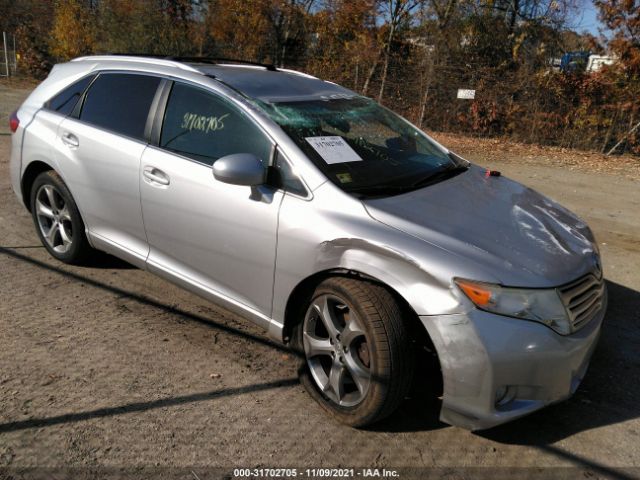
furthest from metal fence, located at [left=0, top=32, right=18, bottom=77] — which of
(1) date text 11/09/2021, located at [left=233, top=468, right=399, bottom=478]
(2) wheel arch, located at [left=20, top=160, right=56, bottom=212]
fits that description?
(1) date text 11/09/2021, located at [left=233, top=468, right=399, bottom=478]

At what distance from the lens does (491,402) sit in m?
2.47

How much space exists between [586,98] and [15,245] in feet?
43.1

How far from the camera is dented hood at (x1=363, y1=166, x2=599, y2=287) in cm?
259

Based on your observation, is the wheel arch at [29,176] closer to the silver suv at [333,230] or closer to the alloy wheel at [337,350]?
the silver suv at [333,230]

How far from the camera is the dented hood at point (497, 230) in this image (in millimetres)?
2586

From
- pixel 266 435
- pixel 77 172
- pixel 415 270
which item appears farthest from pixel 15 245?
pixel 415 270

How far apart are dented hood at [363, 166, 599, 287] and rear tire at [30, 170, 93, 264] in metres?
2.55

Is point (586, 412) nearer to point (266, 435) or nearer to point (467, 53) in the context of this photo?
point (266, 435)

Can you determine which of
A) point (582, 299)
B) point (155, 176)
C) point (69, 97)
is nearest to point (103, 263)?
point (69, 97)

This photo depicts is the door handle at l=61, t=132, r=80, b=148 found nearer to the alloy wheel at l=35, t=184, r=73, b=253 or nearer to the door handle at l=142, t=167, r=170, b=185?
the alloy wheel at l=35, t=184, r=73, b=253

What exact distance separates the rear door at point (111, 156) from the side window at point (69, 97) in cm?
9

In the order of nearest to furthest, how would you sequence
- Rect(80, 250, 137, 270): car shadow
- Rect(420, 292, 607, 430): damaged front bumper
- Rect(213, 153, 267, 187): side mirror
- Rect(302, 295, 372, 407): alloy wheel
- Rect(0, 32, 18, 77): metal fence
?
Rect(420, 292, 607, 430): damaged front bumper → Rect(302, 295, 372, 407): alloy wheel → Rect(213, 153, 267, 187): side mirror → Rect(80, 250, 137, 270): car shadow → Rect(0, 32, 18, 77): metal fence

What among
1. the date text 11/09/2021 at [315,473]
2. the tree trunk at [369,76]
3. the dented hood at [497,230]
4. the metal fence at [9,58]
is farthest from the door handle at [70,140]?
the metal fence at [9,58]

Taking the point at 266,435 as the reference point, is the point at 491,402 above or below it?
above
